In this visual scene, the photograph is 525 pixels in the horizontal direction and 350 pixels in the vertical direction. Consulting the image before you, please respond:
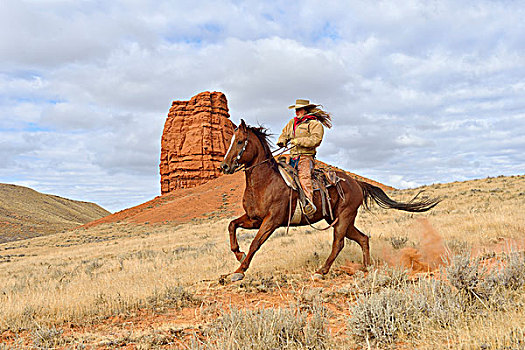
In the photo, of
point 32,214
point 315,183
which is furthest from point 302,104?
point 32,214

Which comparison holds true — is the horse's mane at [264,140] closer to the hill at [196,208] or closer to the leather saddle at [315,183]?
the leather saddle at [315,183]

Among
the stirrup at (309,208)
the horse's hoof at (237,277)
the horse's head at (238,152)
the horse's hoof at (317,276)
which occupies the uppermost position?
the horse's head at (238,152)

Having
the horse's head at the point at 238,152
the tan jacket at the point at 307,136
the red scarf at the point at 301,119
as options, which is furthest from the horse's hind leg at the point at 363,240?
the horse's head at the point at 238,152

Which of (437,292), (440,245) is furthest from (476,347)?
(440,245)

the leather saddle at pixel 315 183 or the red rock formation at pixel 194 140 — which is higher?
the red rock formation at pixel 194 140

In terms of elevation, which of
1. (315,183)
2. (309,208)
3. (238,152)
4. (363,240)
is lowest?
(363,240)

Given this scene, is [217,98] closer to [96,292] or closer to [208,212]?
[208,212]

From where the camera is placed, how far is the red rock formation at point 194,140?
250ft

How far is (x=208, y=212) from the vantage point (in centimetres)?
4544

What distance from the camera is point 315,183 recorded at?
7559 millimetres

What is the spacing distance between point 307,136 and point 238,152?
1.62 m

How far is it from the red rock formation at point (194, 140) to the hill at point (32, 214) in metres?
23.4

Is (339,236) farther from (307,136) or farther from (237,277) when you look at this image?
(237,277)

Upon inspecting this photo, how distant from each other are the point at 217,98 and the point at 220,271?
260 ft
